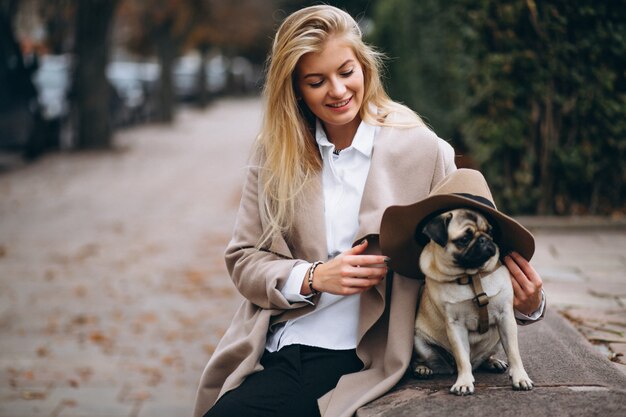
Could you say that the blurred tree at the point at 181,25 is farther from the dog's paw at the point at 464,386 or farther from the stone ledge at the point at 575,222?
the dog's paw at the point at 464,386

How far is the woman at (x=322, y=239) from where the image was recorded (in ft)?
8.67

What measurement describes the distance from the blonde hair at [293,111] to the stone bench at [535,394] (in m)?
0.80

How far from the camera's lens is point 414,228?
→ 252 cm

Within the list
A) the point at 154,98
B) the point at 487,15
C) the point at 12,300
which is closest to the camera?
the point at 487,15

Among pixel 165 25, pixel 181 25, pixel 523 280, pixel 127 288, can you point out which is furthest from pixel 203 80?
pixel 523 280

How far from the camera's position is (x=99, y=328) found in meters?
6.77

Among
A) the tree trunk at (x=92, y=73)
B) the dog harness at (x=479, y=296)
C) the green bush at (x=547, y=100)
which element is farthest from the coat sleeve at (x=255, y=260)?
the tree trunk at (x=92, y=73)

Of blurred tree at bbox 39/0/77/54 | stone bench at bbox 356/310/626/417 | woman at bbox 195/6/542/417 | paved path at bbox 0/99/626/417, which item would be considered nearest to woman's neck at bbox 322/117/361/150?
woman at bbox 195/6/542/417

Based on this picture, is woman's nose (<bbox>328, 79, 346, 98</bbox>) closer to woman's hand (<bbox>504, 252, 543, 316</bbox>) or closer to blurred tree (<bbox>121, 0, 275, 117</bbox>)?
woman's hand (<bbox>504, 252, 543, 316</bbox>)

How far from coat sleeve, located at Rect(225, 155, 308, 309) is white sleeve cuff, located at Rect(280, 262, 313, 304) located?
0.06 ft

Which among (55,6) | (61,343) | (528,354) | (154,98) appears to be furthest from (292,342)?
(154,98)

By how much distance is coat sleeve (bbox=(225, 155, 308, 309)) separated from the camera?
2777mm

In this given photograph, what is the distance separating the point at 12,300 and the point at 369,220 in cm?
590

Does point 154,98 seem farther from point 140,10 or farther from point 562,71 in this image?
point 562,71
